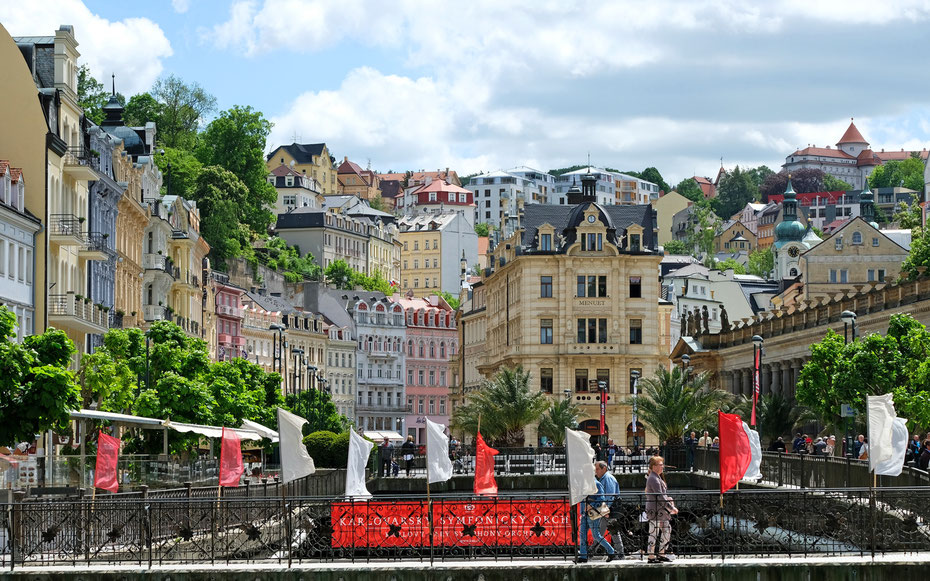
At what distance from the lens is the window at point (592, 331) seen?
116938 mm

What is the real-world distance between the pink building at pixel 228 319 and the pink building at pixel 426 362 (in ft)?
147

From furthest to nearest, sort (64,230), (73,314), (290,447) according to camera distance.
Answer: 1. (73,314)
2. (64,230)
3. (290,447)

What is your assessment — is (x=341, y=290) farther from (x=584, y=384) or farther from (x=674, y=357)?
(x=584, y=384)

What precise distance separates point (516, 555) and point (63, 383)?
1322 cm

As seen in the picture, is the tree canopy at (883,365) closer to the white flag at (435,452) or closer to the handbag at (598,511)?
the white flag at (435,452)

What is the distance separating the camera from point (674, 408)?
8550 cm

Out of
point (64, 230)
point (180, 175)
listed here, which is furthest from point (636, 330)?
point (64, 230)

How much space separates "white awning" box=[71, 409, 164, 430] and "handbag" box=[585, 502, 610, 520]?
1763 centimetres

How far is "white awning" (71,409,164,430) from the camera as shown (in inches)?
1827

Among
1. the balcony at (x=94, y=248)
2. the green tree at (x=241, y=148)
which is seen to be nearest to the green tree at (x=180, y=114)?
the green tree at (x=241, y=148)

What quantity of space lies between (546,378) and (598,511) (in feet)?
287

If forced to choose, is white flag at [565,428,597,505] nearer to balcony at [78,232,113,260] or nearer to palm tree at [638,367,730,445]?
balcony at [78,232,113,260]

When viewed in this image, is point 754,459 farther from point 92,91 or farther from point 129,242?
point 92,91

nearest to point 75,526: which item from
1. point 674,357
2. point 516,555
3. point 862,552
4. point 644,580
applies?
point 516,555
